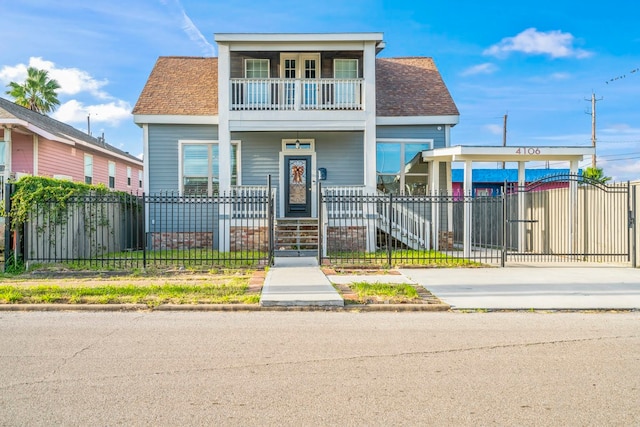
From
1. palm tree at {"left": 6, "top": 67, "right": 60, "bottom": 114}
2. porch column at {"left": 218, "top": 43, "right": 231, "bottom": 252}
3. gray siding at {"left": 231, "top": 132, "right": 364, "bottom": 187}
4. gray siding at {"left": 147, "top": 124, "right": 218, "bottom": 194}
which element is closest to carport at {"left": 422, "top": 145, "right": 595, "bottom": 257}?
gray siding at {"left": 231, "top": 132, "right": 364, "bottom": 187}

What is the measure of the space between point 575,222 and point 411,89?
783cm

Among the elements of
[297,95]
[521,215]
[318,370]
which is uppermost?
[297,95]

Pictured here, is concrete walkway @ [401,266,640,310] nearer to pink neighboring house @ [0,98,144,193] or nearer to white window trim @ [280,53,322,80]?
white window trim @ [280,53,322,80]

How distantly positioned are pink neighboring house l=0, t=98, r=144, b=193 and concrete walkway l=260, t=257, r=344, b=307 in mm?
8048

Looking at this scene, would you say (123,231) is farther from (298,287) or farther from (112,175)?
(112,175)

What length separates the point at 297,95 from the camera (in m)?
16.8

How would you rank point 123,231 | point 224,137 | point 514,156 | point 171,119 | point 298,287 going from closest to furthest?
1. point 298,287
2. point 514,156
3. point 224,137
4. point 123,231
5. point 171,119

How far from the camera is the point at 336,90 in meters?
17.0

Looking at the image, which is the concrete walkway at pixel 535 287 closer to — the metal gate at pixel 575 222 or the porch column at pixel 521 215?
the metal gate at pixel 575 222

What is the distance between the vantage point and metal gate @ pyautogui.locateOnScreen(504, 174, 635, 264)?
13.5 metres

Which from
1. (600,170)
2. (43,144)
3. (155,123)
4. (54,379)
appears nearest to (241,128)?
(155,123)

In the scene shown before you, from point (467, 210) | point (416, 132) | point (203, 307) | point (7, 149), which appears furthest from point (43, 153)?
point (467, 210)

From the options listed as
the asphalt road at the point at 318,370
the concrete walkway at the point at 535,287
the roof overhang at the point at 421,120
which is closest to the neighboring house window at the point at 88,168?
the roof overhang at the point at 421,120

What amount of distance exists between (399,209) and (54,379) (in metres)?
12.8
